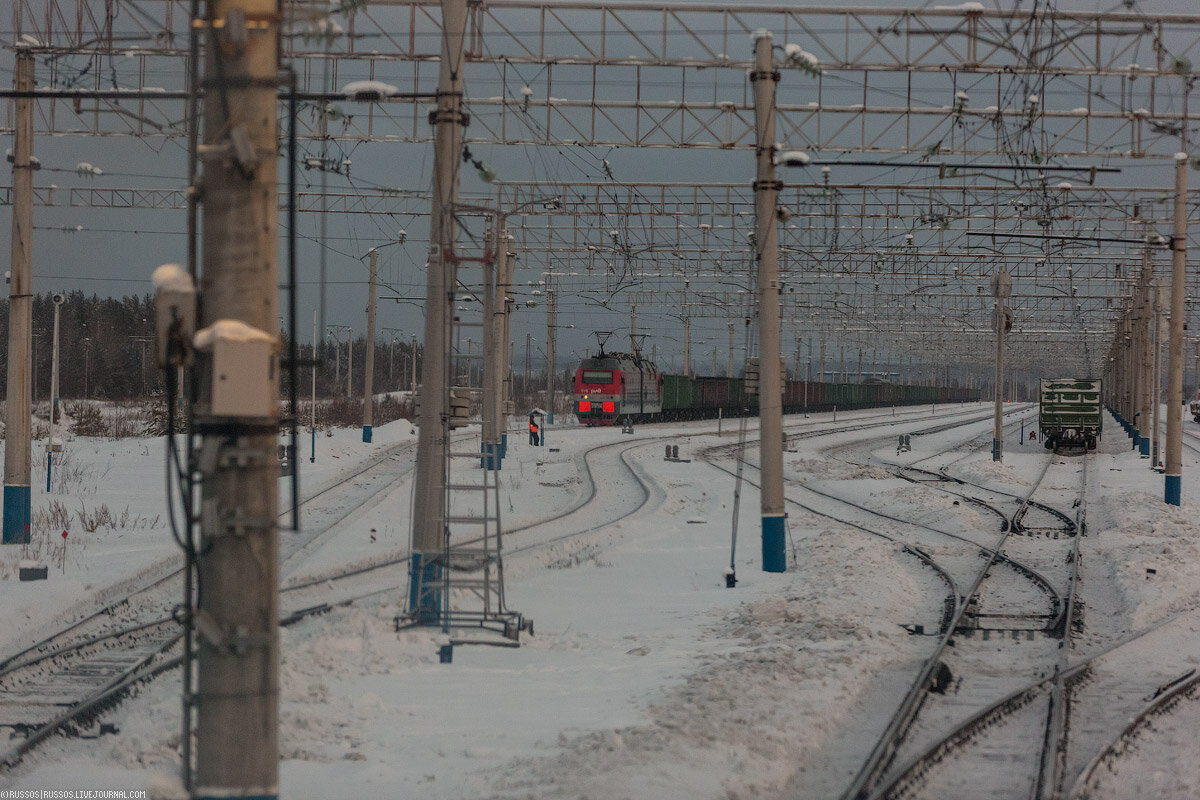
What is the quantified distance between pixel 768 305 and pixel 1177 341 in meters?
13.3

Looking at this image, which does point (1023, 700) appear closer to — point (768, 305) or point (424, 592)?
point (424, 592)

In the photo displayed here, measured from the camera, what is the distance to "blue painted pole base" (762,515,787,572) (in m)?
15.7

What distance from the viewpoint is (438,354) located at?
38.6 ft

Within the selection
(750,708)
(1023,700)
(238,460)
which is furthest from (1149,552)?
(238,460)

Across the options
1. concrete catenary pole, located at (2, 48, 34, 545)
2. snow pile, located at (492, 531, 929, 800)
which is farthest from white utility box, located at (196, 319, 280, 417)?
concrete catenary pole, located at (2, 48, 34, 545)

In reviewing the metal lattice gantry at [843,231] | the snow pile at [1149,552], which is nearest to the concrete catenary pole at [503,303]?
the metal lattice gantry at [843,231]

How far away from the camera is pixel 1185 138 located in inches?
870

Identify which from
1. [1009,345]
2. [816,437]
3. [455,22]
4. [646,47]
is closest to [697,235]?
[816,437]

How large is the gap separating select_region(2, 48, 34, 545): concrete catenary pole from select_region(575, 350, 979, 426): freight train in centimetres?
2418

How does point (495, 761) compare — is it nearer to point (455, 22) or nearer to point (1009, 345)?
point (455, 22)

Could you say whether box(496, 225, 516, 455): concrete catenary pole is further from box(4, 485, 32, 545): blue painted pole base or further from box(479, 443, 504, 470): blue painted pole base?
box(4, 485, 32, 545): blue painted pole base

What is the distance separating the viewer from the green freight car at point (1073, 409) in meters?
43.7

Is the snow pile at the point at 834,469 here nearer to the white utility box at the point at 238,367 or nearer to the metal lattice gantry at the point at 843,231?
the metal lattice gantry at the point at 843,231

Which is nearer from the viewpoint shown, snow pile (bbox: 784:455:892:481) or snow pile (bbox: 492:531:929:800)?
snow pile (bbox: 492:531:929:800)
